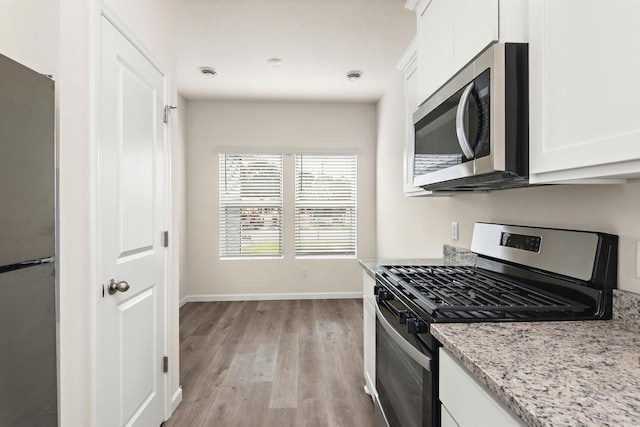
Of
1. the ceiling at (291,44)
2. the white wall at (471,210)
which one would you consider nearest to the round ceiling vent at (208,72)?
the ceiling at (291,44)

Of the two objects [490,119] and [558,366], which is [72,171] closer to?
[490,119]

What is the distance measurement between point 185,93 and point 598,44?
447 centimetres

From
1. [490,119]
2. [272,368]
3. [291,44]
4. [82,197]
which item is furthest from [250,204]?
[490,119]

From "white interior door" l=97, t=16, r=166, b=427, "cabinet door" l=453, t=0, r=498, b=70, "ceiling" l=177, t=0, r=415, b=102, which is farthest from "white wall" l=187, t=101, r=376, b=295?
"cabinet door" l=453, t=0, r=498, b=70

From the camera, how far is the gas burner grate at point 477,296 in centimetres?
108

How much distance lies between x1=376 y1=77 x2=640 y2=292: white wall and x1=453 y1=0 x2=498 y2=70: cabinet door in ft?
2.03

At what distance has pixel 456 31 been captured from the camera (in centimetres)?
145

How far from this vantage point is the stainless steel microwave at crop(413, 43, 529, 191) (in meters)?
1.10

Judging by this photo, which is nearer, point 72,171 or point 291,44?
point 72,171

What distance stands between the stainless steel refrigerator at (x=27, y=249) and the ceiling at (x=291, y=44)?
78.7 inches

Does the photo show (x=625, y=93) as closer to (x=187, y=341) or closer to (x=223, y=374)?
(x=223, y=374)

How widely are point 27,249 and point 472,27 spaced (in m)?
1.60

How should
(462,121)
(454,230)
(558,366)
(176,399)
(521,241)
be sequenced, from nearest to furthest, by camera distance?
(558,366), (462,121), (521,241), (176,399), (454,230)

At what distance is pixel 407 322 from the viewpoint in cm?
118
